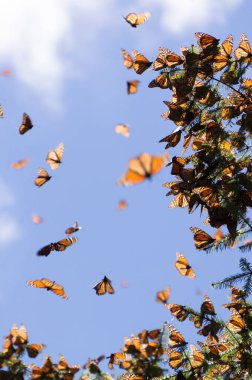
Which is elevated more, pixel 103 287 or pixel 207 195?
pixel 207 195

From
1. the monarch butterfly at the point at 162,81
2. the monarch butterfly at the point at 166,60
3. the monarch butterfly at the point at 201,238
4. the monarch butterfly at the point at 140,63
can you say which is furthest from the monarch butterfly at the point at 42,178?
the monarch butterfly at the point at 201,238

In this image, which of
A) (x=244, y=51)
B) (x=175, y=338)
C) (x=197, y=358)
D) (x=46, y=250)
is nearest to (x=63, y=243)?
(x=46, y=250)

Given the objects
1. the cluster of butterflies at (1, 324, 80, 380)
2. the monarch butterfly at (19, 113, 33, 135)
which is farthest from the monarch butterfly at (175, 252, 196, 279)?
the monarch butterfly at (19, 113, 33, 135)

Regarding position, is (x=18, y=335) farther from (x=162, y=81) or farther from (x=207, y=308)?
(x=162, y=81)

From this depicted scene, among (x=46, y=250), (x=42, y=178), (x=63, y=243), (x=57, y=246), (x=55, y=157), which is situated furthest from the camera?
(x=55, y=157)

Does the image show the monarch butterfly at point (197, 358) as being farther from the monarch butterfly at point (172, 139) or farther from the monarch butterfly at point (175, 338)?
the monarch butterfly at point (172, 139)

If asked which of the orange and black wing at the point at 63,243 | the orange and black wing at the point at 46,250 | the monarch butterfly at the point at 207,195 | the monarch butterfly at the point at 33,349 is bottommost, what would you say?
the monarch butterfly at the point at 33,349

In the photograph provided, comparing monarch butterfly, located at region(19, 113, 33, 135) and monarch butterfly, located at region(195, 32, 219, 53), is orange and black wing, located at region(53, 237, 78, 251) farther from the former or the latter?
monarch butterfly, located at region(195, 32, 219, 53)
